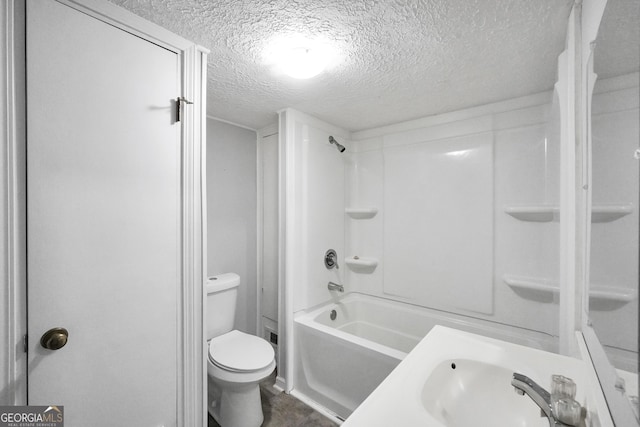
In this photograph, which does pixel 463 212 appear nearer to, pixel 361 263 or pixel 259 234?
pixel 361 263

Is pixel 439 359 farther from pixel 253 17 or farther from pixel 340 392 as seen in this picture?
pixel 253 17

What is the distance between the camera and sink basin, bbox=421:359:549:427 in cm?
84

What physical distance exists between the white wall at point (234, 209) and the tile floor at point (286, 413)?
70 centimetres

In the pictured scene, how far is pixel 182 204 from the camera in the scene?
1204 millimetres

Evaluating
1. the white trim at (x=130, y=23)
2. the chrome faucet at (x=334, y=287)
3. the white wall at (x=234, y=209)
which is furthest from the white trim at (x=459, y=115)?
the white trim at (x=130, y=23)

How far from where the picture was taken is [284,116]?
2145 millimetres

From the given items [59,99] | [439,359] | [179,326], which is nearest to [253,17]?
[59,99]

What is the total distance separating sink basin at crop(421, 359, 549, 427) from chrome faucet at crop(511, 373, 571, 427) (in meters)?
0.24

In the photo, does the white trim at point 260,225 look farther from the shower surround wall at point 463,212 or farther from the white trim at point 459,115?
the white trim at point 459,115

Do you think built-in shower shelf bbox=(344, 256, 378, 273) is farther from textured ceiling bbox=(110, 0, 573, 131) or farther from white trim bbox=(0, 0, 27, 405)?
white trim bbox=(0, 0, 27, 405)

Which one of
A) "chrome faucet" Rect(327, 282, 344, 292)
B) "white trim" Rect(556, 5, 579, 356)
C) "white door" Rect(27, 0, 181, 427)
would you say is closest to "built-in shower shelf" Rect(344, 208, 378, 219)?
"chrome faucet" Rect(327, 282, 344, 292)

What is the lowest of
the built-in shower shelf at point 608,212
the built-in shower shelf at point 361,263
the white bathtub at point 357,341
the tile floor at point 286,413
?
the tile floor at point 286,413

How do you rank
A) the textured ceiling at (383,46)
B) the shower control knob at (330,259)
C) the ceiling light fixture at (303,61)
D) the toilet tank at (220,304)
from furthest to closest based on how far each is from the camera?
1. the shower control knob at (330,259)
2. the toilet tank at (220,304)
3. the ceiling light fixture at (303,61)
4. the textured ceiling at (383,46)

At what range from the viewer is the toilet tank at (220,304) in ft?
6.32
